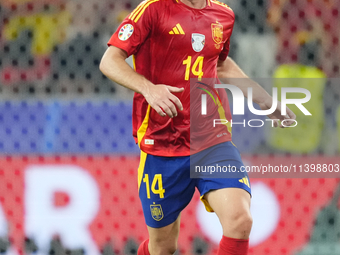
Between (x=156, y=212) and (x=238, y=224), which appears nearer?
(x=238, y=224)

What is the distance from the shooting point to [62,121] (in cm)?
334

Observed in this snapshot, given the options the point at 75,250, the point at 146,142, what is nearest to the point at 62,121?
the point at 75,250

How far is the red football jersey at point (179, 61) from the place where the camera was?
1.88 m

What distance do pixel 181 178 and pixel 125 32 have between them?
0.73 meters

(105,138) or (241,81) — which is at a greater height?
(241,81)

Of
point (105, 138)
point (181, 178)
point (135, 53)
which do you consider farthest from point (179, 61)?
point (105, 138)

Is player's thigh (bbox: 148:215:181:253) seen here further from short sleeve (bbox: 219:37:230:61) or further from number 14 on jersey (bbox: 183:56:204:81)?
short sleeve (bbox: 219:37:230:61)

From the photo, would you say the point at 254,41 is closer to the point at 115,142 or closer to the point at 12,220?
the point at 115,142

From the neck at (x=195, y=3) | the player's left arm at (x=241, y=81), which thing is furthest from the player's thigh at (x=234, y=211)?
the neck at (x=195, y=3)

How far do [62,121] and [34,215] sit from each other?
77 centimetres

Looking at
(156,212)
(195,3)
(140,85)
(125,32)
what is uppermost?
(195,3)

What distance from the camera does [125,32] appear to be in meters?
1.83

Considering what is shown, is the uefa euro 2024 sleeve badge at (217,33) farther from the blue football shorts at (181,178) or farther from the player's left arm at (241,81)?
the blue football shorts at (181,178)

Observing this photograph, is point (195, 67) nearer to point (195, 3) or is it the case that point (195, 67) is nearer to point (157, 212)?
point (195, 3)
